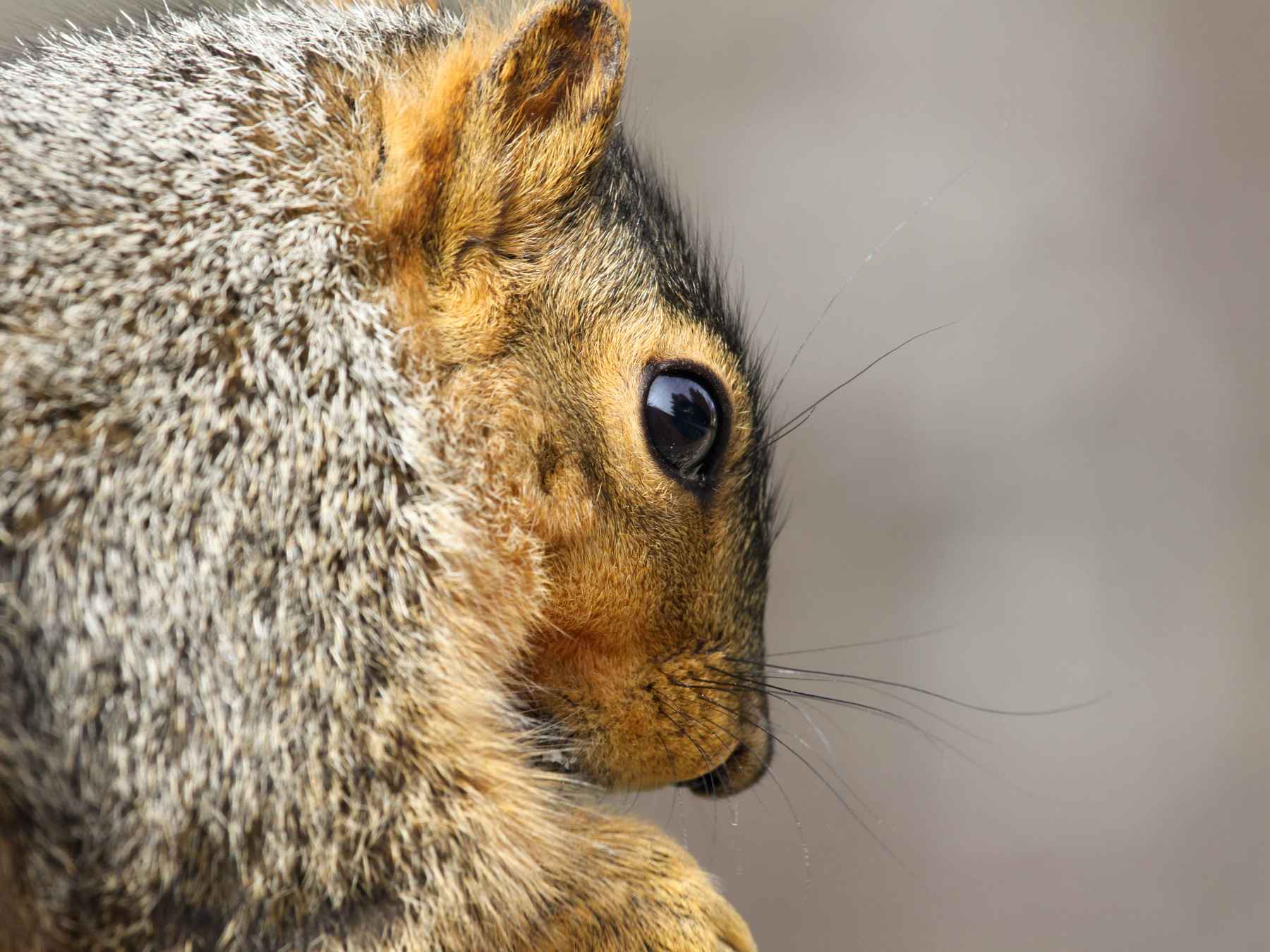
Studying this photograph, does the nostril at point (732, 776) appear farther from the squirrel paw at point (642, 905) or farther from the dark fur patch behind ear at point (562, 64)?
the dark fur patch behind ear at point (562, 64)

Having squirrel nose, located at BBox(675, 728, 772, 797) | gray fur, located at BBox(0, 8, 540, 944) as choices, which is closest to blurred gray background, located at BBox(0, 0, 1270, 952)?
squirrel nose, located at BBox(675, 728, 772, 797)

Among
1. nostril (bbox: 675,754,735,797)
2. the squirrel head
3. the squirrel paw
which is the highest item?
the squirrel head

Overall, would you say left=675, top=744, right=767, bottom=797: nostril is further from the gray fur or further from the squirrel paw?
the gray fur

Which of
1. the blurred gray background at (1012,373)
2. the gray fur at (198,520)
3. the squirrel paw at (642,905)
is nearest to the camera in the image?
the gray fur at (198,520)

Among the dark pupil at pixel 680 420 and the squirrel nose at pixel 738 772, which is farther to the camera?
the squirrel nose at pixel 738 772

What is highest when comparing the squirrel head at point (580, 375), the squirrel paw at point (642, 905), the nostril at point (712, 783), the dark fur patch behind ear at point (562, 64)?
the dark fur patch behind ear at point (562, 64)

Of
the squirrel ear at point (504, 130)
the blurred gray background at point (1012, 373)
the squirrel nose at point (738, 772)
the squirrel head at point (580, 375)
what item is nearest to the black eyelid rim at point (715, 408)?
the squirrel head at point (580, 375)

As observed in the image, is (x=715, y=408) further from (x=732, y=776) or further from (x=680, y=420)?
(x=732, y=776)

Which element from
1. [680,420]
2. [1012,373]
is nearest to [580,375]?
[680,420]
